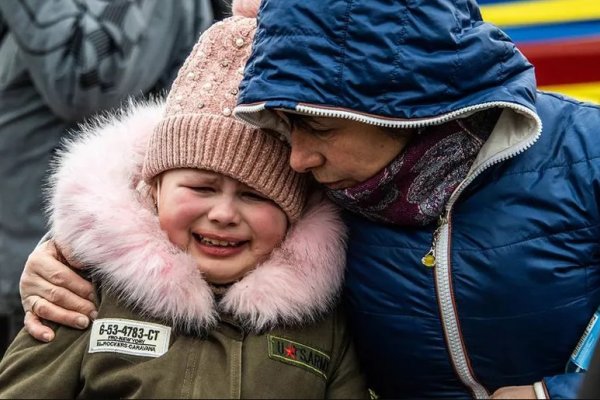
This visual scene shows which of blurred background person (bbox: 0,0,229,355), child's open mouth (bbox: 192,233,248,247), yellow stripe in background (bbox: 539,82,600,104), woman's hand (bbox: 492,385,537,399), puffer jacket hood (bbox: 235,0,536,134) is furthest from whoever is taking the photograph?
yellow stripe in background (bbox: 539,82,600,104)

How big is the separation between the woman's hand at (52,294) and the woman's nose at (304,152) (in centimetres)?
59

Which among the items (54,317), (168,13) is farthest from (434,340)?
(168,13)

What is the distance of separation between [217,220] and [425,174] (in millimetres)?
449

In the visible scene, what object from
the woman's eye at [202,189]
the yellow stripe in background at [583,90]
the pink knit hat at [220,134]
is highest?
the pink knit hat at [220,134]

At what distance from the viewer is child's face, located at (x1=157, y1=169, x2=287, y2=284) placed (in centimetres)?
219

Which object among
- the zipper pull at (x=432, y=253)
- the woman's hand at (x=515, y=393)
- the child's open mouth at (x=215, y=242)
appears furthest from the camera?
the child's open mouth at (x=215, y=242)

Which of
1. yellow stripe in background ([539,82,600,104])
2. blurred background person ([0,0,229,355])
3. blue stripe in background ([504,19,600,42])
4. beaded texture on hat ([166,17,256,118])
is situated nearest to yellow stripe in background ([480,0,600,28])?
blue stripe in background ([504,19,600,42])

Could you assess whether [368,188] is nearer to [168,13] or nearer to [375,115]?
[375,115]

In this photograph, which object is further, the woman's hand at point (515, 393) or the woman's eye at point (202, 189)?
→ the woman's eye at point (202, 189)

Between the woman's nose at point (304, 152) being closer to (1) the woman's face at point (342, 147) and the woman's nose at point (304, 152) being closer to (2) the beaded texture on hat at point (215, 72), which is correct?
(1) the woman's face at point (342, 147)

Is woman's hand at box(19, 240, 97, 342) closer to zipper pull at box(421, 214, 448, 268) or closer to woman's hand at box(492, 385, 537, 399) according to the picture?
zipper pull at box(421, 214, 448, 268)

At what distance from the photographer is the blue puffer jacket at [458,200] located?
1.89 meters

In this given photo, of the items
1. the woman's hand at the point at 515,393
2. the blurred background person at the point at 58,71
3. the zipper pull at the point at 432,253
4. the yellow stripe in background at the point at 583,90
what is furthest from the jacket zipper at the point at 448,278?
the yellow stripe in background at the point at 583,90

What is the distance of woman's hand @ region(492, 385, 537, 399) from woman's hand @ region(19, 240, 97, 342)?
0.89 m
